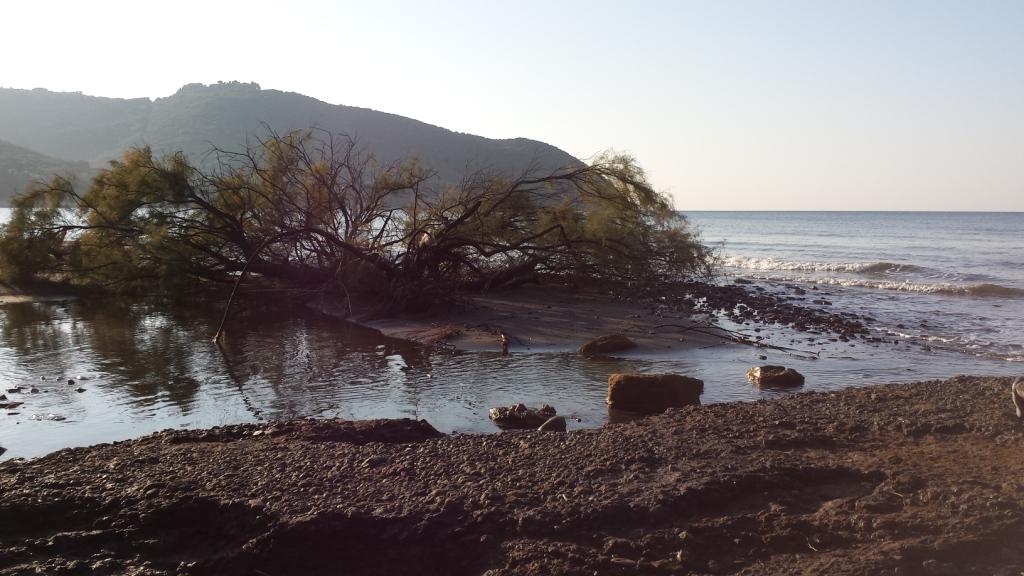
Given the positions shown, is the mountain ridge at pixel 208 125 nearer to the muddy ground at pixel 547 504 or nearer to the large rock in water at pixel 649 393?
the large rock in water at pixel 649 393

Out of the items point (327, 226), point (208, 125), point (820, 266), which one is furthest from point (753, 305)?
point (208, 125)

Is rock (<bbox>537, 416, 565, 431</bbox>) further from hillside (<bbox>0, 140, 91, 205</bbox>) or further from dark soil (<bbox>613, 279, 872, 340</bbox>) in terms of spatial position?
hillside (<bbox>0, 140, 91, 205</bbox>)

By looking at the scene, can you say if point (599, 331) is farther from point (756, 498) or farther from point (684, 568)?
point (684, 568)

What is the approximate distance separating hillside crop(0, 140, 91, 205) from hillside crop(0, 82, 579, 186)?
23.2 ft

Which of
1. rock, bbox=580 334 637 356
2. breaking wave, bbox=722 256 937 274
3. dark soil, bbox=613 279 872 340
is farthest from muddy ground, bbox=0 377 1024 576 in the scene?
breaking wave, bbox=722 256 937 274

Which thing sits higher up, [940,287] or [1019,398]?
[1019,398]

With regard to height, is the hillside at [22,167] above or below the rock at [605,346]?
above

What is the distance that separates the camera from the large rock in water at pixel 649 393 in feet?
26.0

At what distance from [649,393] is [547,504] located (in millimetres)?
3692

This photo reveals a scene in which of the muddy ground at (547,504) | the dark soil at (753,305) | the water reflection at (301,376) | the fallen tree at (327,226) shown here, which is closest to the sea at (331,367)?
the water reflection at (301,376)

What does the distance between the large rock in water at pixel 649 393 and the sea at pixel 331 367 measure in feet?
0.93

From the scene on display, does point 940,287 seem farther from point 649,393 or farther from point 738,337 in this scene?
point 649,393

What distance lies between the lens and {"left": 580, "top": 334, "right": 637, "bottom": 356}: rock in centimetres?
1133

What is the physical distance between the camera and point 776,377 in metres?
9.00
